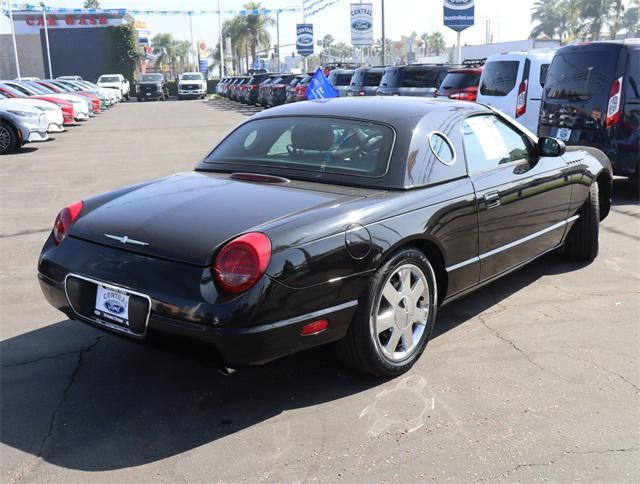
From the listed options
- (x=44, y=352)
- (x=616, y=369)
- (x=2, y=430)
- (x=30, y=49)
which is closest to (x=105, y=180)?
(x=44, y=352)

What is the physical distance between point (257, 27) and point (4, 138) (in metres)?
65.0

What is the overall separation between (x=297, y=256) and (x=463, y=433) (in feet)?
3.78

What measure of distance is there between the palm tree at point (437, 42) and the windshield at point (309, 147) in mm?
151048

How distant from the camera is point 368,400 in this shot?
139 inches

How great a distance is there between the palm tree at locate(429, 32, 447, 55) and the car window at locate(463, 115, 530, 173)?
150439mm

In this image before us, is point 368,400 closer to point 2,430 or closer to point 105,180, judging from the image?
point 2,430

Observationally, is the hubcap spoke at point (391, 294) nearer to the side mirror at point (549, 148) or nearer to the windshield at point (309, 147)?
the windshield at point (309, 147)

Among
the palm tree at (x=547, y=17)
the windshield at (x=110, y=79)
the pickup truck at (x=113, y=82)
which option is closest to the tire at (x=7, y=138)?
the pickup truck at (x=113, y=82)

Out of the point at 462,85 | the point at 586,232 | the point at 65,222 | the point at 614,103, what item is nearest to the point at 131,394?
the point at 65,222

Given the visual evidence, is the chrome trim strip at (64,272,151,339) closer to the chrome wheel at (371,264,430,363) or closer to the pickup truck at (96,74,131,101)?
the chrome wheel at (371,264,430,363)

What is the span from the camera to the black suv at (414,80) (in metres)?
17.0

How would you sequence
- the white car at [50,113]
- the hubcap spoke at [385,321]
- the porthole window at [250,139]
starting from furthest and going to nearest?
1. the white car at [50,113]
2. the porthole window at [250,139]
3. the hubcap spoke at [385,321]

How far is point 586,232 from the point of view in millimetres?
5777

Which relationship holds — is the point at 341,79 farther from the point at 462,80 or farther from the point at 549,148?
the point at 549,148
